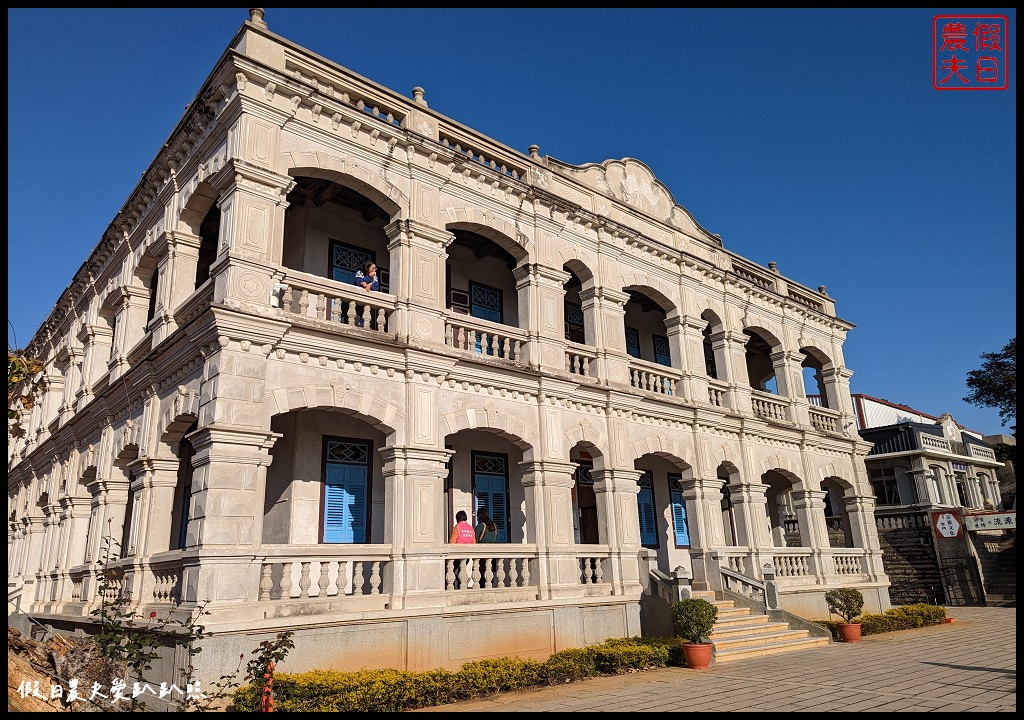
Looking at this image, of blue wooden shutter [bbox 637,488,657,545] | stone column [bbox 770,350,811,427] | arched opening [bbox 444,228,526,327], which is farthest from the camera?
stone column [bbox 770,350,811,427]

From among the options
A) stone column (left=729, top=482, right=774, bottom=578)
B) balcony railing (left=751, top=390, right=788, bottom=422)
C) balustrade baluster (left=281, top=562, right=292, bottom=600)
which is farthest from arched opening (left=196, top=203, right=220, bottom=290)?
balcony railing (left=751, top=390, right=788, bottom=422)

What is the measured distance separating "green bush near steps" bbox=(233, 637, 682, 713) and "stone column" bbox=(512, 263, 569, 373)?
214 inches

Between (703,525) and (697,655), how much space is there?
4.32 m

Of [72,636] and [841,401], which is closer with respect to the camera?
[72,636]

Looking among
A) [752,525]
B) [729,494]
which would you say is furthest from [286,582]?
[729,494]

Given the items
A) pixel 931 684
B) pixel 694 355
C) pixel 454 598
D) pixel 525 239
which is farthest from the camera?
pixel 694 355

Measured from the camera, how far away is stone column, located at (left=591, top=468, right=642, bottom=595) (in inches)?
551

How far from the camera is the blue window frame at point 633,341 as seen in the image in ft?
63.9

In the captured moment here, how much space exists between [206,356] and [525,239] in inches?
275

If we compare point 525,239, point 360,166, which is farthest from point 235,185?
point 525,239

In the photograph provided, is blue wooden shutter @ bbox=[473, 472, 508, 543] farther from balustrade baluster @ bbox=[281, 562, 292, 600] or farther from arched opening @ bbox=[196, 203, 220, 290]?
arched opening @ bbox=[196, 203, 220, 290]

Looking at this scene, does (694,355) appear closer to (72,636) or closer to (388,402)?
(388,402)

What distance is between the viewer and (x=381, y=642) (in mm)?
10391

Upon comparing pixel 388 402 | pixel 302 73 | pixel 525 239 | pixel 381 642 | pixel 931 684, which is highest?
pixel 302 73
